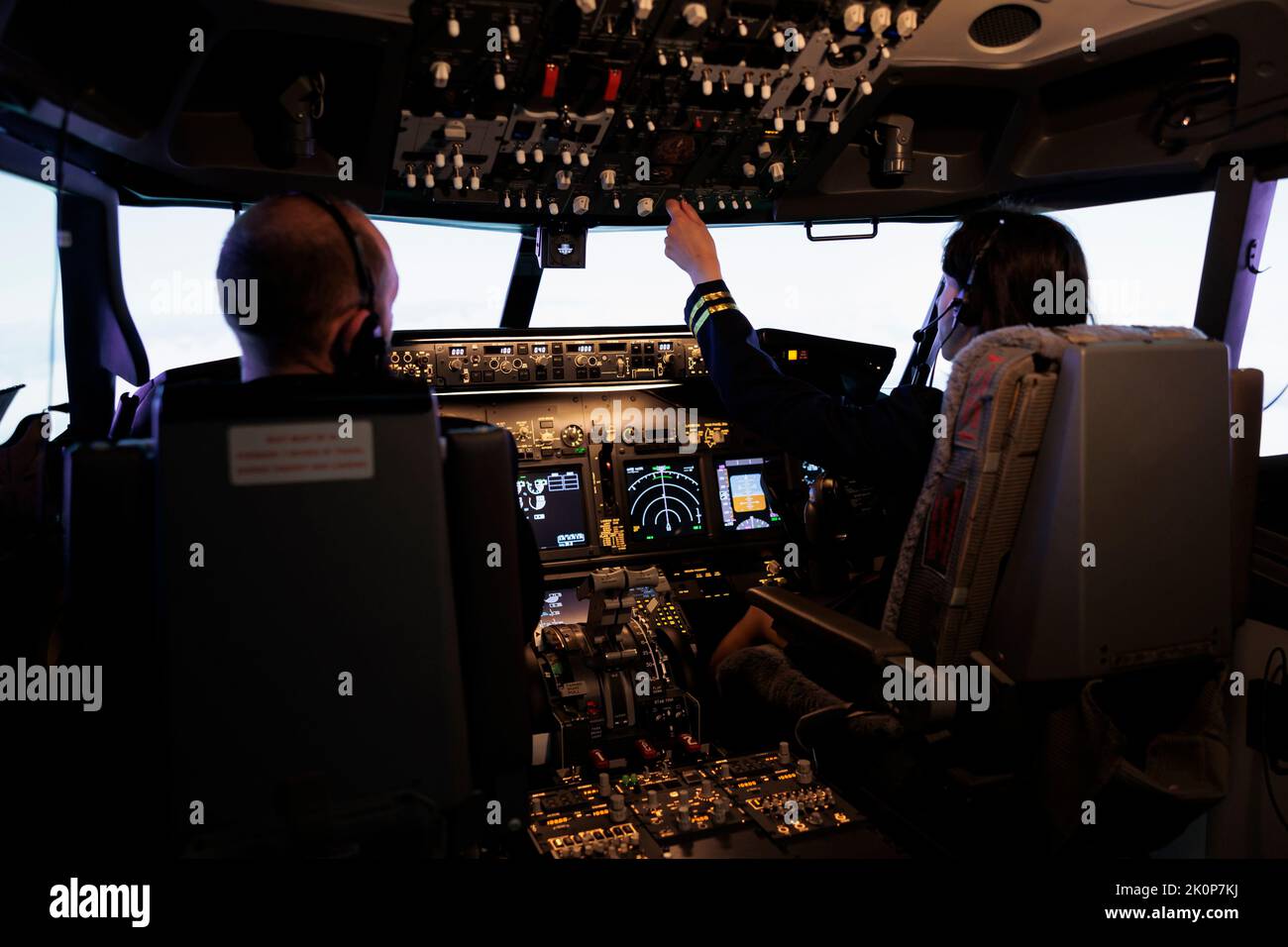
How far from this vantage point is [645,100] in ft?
7.34

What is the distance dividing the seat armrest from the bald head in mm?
1004

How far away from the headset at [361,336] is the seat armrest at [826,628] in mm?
949

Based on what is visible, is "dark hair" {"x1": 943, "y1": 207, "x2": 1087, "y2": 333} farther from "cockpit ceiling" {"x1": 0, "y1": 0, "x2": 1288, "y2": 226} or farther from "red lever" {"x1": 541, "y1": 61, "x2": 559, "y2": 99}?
"red lever" {"x1": 541, "y1": 61, "x2": 559, "y2": 99}

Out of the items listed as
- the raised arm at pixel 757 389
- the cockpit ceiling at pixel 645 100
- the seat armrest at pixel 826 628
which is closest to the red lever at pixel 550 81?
the cockpit ceiling at pixel 645 100

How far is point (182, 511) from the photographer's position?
3.65ft

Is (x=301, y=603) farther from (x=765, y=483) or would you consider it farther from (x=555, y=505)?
(x=765, y=483)

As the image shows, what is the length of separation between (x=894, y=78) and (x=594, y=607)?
5.00 feet

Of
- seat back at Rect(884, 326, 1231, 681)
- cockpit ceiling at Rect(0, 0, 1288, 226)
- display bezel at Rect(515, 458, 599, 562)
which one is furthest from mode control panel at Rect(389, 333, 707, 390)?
seat back at Rect(884, 326, 1231, 681)

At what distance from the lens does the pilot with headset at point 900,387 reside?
6.35 feet

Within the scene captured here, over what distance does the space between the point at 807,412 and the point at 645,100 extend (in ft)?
2.78

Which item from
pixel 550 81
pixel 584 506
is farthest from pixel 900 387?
pixel 584 506

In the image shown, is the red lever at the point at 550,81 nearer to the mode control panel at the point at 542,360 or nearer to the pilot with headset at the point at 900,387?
the pilot with headset at the point at 900,387

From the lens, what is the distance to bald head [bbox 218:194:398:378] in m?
1.29
